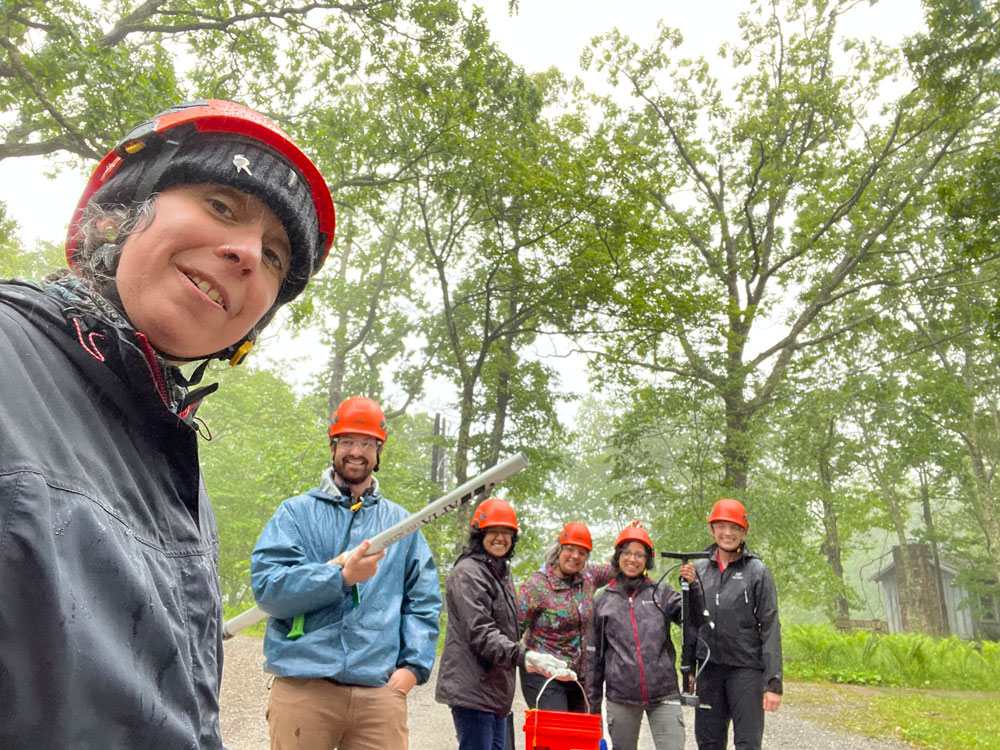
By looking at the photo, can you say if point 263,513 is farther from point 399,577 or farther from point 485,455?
point 399,577

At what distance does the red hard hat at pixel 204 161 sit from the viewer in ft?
3.99

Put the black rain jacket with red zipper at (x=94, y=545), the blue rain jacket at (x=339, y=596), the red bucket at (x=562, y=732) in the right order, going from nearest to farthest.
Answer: the black rain jacket with red zipper at (x=94, y=545), the blue rain jacket at (x=339, y=596), the red bucket at (x=562, y=732)

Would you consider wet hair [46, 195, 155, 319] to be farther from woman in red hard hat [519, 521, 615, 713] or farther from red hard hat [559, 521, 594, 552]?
red hard hat [559, 521, 594, 552]

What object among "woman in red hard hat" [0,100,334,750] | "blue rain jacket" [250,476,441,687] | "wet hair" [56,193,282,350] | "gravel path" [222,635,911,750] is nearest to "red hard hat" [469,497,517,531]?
"blue rain jacket" [250,476,441,687]

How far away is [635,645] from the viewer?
19.4ft

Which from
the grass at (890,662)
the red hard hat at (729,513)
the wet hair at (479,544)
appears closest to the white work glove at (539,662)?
the wet hair at (479,544)

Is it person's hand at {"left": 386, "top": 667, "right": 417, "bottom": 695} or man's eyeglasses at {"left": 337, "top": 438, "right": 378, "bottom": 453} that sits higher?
man's eyeglasses at {"left": 337, "top": 438, "right": 378, "bottom": 453}

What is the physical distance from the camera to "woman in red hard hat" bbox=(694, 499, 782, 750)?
19.0 feet

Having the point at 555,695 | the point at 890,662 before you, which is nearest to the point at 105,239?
the point at 555,695

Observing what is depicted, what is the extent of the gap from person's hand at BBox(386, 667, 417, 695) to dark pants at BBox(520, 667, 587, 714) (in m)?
2.08

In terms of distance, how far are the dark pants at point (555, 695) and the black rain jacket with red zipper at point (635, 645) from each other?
0.39ft

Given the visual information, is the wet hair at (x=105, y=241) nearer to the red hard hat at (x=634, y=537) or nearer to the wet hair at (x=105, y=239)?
the wet hair at (x=105, y=239)

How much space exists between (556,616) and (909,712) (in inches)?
312

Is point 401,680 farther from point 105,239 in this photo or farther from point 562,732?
point 105,239
